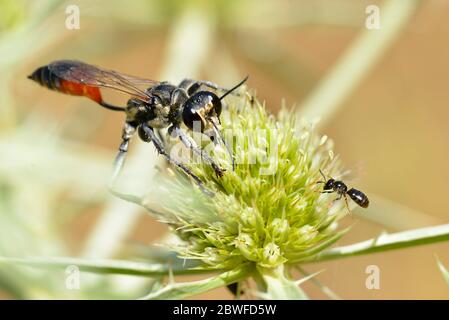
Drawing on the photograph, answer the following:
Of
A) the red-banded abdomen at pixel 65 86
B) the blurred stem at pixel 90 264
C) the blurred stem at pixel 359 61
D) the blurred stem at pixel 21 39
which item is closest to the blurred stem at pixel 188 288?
the blurred stem at pixel 90 264

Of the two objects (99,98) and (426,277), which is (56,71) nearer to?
(99,98)

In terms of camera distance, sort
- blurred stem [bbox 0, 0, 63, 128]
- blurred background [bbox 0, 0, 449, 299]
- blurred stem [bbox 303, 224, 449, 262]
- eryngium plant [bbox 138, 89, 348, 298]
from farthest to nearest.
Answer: blurred background [bbox 0, 0, 449, 299], blurred stem [bbox 0, 0, 63, 128], eryngium plant [bbox 138, 89, 348, 298], blurred stem [bbox 303, 224, 449, 262]

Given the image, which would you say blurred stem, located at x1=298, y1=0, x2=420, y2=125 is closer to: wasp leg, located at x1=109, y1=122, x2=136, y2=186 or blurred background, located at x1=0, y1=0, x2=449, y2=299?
blurred background, located at x1=0, y1=0, x2=449, y2=299

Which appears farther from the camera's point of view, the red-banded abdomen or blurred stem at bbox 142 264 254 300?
the red-banded abdomen

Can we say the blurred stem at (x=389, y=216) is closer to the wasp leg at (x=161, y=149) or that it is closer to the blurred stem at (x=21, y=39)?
the wasp leg at (x=161, y=149)

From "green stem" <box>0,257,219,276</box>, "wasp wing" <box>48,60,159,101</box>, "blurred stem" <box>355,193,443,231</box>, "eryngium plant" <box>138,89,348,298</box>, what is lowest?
"green stem" <box>0,257,219,276</box>

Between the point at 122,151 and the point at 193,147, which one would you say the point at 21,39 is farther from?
the point at 193,147

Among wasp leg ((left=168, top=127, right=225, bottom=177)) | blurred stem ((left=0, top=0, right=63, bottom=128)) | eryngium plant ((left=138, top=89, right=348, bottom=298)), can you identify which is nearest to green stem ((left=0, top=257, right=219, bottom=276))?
eryngium plant ((left=138, top=89, right=348, bottom=298))
